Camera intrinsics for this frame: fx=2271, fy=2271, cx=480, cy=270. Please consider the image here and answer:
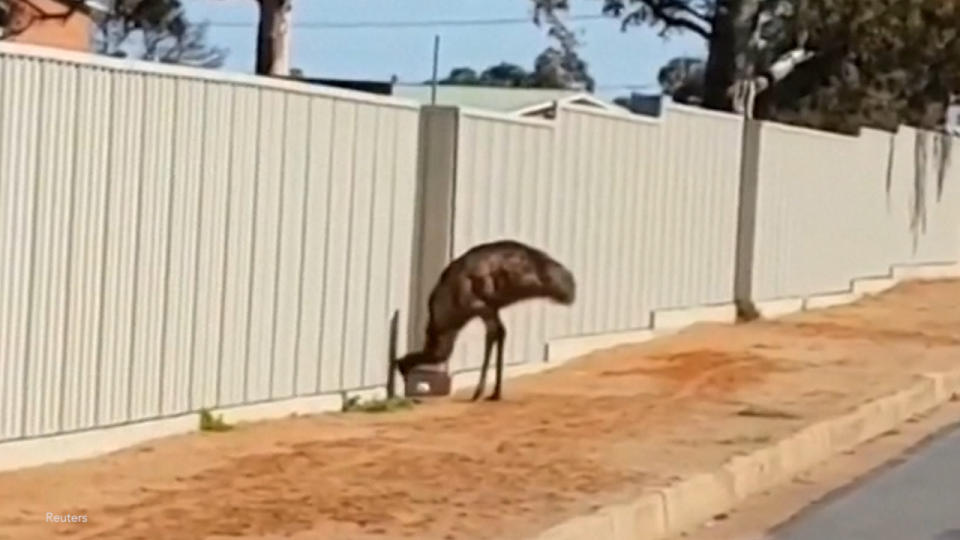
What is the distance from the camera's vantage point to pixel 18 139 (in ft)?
39.5

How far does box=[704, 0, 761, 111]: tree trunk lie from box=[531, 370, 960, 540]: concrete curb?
1635 centimetres

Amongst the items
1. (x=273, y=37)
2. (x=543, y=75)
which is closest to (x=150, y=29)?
(x=273, y=37)

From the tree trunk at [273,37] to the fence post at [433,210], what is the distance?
9.65 m

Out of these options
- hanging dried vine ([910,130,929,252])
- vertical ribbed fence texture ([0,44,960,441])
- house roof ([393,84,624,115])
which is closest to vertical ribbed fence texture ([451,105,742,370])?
vertical ribbed fence texture ([0,44,960,441])

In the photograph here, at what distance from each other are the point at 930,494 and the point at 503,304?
4.11m

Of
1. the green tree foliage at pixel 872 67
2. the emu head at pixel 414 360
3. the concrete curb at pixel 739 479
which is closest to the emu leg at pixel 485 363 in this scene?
the emu head at pixel 414 360

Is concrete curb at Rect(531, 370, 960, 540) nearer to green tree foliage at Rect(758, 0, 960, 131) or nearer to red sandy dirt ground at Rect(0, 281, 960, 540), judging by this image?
red sandy dirt ground at Rect(0, 281, 960, 540)

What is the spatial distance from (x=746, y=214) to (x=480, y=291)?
10.8 meters

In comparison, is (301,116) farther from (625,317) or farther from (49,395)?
(625,317)

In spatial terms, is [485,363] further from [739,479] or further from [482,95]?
[482,95]

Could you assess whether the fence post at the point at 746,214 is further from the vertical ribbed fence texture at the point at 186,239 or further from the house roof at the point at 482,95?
the house roof at the point at 482,95

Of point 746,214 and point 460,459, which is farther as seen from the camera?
point 746,214

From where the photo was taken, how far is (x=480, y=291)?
57.1 ft

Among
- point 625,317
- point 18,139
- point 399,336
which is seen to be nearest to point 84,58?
point 18,139
